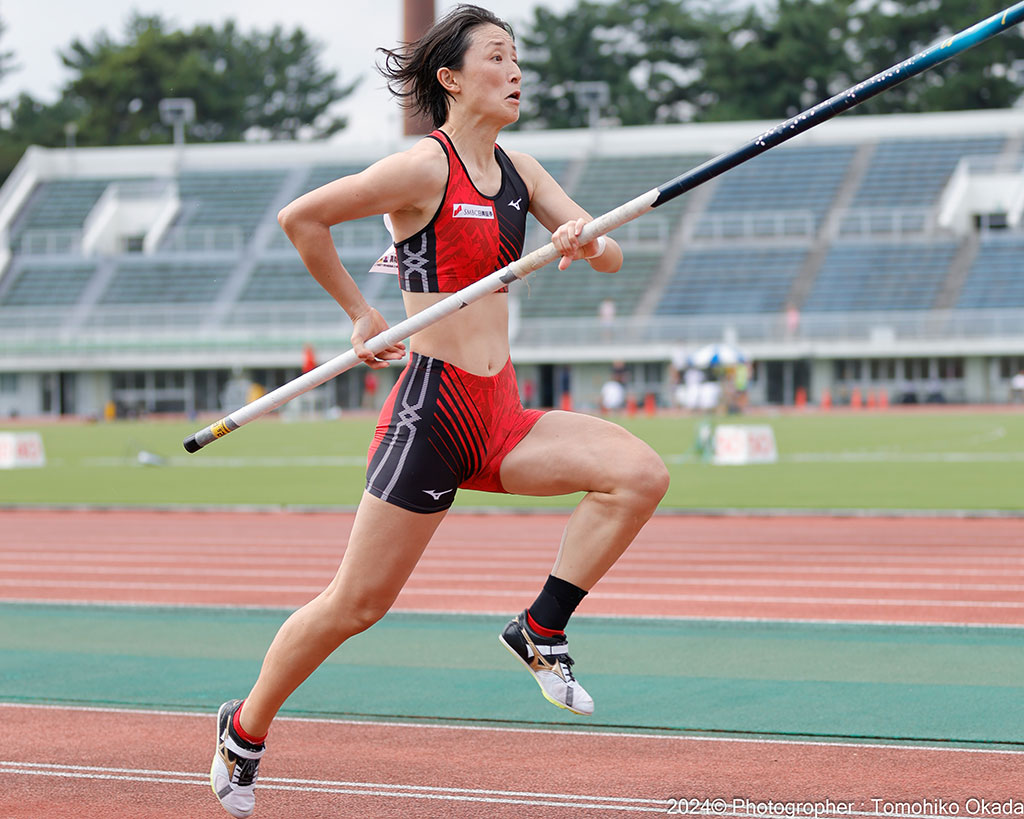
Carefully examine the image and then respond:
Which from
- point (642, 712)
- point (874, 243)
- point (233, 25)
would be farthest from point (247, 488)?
point (233, 25)

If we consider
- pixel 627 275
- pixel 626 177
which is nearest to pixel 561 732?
pixel 627 275

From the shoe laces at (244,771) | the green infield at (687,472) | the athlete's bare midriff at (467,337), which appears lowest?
the green infield at (687,472)

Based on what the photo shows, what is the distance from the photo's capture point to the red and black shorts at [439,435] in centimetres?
358

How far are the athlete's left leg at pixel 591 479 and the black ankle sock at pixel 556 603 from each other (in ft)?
0.07

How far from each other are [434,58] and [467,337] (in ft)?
2.57

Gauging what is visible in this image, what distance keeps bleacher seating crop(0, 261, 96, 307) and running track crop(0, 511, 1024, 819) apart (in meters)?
37.8

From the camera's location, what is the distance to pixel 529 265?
351 cm


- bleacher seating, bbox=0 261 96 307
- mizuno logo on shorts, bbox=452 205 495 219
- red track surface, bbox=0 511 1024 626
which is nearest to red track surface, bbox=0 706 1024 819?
mizuno logo on shorts, bbox=452 205 495 219

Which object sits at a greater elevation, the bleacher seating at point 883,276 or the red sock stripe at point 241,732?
the red sock stripe at point 241,732

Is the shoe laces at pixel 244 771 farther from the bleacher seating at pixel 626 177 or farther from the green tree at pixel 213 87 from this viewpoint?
the green tree at pixel 213 87

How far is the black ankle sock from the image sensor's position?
3812mm

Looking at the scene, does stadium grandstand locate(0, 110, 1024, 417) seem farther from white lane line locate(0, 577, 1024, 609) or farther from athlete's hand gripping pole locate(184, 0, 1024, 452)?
athlete's hand gripping pole locate(184, 0, 1024, 452)

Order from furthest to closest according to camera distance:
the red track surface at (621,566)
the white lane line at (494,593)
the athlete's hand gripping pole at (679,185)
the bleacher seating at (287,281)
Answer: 1. the bleacher seating at (287,281)
2. the red track surface at (621,566)
3. the white lane line at (494,593)
4. the athlete's hand gripping pole at (679,185)

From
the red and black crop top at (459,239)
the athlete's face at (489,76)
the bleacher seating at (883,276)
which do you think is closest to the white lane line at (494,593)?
the red and black crop top at (459,239)
